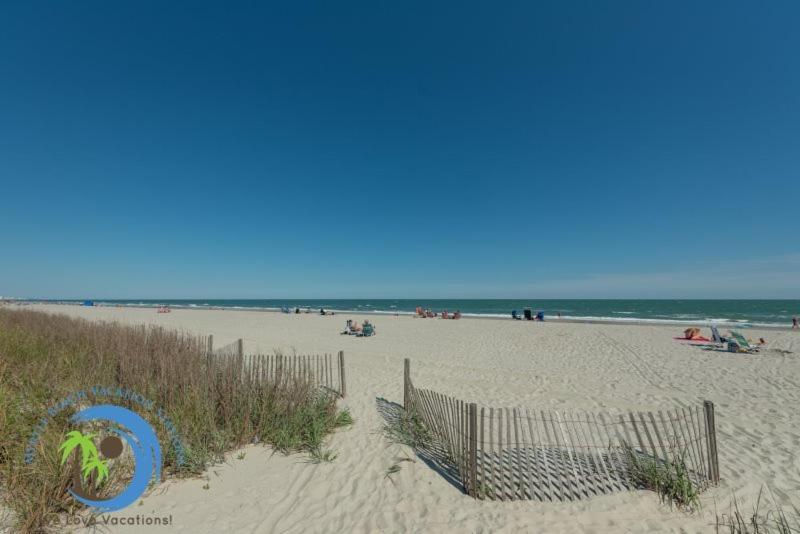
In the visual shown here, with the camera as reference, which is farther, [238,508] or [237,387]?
[237,387]

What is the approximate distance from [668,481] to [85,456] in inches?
272

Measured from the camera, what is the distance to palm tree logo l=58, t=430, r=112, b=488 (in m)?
3.46

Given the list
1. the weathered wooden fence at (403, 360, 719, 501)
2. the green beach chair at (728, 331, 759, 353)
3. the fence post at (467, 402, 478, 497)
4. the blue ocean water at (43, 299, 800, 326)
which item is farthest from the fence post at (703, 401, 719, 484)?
the blue ocean water at (43, 299, 800, 326)

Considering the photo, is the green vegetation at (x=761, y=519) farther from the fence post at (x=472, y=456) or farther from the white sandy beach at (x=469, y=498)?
the fence post at (x=472, y=456)

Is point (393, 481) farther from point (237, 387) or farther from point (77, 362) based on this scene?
point (77, 362)

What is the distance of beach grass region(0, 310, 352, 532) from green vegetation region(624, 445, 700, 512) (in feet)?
14.3

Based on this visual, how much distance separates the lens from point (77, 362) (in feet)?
21.6

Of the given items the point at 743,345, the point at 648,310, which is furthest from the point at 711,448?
the point at 648,310

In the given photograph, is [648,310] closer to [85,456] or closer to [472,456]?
[472,456]

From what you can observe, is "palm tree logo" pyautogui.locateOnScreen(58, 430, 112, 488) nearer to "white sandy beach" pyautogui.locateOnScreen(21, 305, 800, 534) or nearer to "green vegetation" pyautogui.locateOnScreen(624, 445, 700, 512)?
"white sandy beach" pyautogui.locateOnScreen(21, 305, 800, 534)

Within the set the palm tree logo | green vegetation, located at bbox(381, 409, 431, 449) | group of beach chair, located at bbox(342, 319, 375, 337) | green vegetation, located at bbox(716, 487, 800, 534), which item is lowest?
green vegetation, located at bbox(716, 487, 800, 534)

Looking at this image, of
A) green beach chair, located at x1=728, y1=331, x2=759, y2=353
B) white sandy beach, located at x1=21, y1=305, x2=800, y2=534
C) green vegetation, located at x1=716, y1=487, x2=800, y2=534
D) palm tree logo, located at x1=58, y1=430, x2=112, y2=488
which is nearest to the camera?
palm tree logo, located at x1=58, y1=430, x2=112, y2=488

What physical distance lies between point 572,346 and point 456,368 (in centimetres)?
882

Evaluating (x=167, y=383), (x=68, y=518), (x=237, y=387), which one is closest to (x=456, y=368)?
(x=237, y=387)
